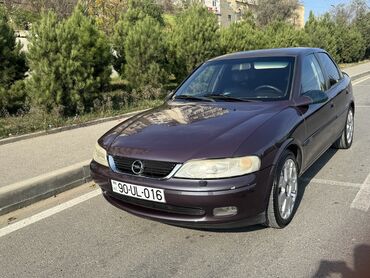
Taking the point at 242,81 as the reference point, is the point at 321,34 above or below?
below

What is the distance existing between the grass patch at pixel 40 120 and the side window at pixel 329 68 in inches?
192

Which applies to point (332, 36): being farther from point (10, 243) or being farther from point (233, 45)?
point (10, 243)

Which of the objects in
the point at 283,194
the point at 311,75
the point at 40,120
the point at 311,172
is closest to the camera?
the point at 283,194

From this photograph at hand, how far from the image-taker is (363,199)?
4.39 metres

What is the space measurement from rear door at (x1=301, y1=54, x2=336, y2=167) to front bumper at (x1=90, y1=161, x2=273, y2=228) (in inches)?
44.6

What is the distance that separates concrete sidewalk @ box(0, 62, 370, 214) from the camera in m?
4.83

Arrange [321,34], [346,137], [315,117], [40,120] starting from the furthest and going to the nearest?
1. [321,34]
2. [40,120]
3. [346,137]
4. [315,117]

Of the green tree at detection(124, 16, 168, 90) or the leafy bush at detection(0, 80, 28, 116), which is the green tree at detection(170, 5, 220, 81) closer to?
the green tree at detection(124, 16, 168, 90)

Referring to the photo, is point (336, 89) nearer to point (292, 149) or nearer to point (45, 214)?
point (292, 149)

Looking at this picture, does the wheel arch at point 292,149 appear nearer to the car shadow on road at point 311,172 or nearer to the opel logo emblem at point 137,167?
the car shadow on road at point 311,172

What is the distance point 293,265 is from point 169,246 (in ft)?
3.36

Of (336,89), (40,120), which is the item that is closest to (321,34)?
(40,120)

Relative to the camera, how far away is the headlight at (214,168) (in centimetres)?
319

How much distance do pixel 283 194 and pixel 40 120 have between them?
230 inches
